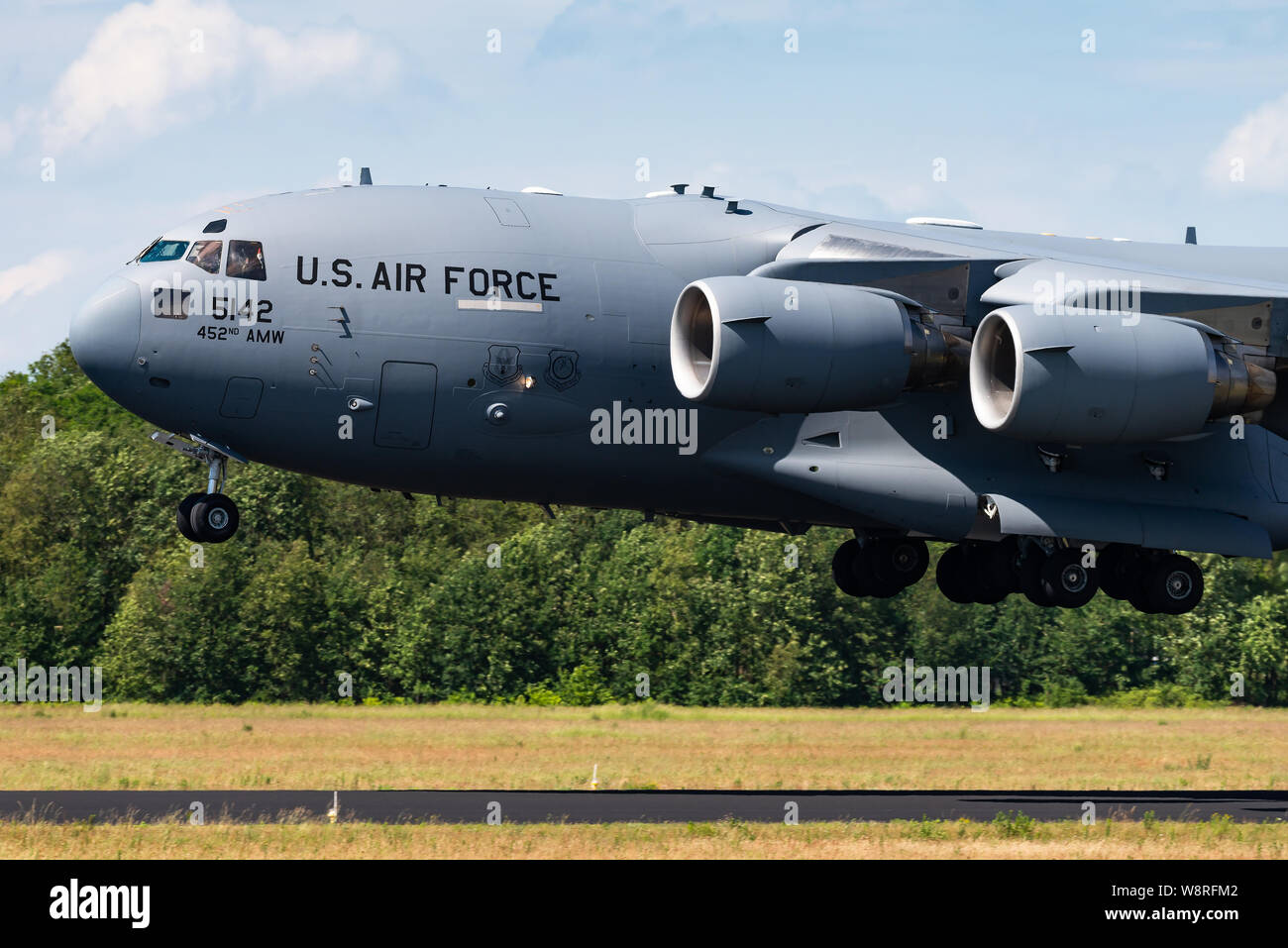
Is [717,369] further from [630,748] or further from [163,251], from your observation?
[630,748]

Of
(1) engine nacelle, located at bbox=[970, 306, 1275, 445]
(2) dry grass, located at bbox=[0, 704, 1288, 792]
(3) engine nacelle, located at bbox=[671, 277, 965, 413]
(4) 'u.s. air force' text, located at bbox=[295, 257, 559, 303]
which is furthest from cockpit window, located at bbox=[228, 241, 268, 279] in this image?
(1) engine nacelle, located at bbox=[970, 306, 1275, 445]

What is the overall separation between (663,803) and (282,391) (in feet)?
21.6

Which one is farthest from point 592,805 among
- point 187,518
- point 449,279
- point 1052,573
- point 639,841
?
point 449,279

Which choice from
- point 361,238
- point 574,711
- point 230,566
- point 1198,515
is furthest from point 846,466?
point 230,566

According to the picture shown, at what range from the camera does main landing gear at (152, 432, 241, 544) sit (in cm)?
1786

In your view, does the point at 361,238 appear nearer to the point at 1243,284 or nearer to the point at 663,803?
the point at 663,803

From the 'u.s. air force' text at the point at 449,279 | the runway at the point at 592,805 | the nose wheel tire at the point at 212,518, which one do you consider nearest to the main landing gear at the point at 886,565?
the runway at the point at 592,805

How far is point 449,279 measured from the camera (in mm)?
18016

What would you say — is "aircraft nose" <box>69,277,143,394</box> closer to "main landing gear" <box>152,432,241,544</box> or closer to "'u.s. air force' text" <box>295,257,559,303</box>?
"main landing gear" <box>152,432,241,544</box>

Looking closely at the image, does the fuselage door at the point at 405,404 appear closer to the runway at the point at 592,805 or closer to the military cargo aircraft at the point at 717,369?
the military cargo aircraft at the point at 717,369

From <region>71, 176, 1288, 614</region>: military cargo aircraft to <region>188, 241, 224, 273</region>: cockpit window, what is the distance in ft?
0.09

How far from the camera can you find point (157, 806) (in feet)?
61.8

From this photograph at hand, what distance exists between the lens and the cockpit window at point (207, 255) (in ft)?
57.9

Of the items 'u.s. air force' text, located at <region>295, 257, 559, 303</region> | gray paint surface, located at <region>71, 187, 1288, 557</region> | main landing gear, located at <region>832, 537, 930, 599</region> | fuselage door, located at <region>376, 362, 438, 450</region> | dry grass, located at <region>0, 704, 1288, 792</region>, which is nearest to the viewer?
gray paint surface, located at <region>71, 187, 1288, 557</region>
